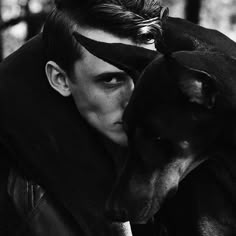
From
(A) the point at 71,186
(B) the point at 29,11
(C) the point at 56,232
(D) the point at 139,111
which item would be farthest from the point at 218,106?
(B) the point at 29,11

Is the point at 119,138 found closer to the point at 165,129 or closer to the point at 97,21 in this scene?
the point at 165,129

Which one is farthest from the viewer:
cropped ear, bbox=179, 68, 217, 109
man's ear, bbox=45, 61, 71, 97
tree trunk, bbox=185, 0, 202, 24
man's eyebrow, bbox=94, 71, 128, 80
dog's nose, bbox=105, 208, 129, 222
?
tree trunk, bbox=185, 0, 202, 24

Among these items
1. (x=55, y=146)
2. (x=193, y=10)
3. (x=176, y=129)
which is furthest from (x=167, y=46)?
(x=193, y=10)

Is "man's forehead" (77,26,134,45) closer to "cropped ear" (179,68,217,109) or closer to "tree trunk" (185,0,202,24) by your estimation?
"cropped ear" (179,68,217,109)

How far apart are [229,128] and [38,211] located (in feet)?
2.77

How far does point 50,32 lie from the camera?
110 inches

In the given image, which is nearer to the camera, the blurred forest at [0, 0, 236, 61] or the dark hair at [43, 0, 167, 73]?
the dark hair at [43, 0, 167, 73]

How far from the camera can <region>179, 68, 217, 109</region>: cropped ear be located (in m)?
2.29

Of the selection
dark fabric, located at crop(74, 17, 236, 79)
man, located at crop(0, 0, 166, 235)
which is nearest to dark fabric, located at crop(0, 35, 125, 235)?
man, located at crop(0, 0, 166, 235)

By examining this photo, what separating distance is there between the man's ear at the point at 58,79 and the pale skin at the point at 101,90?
15mm

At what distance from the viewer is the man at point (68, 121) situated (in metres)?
2.64

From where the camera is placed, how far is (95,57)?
103 inches

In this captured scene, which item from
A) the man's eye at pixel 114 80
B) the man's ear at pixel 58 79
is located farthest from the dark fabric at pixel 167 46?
the man's ear at pixel 58 79

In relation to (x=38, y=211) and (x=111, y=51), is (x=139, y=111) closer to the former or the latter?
(x=111, y=51)
